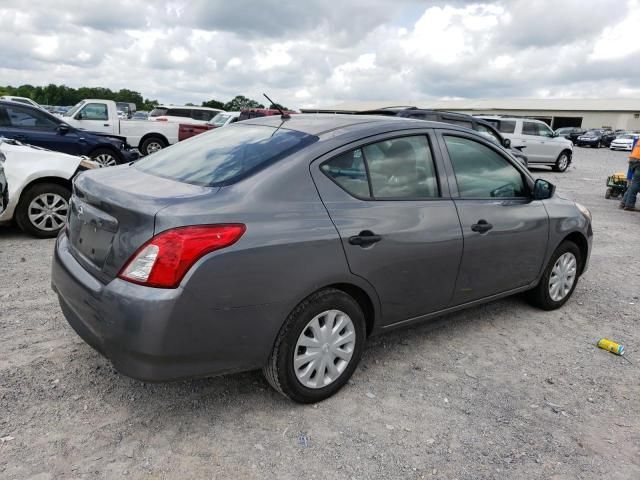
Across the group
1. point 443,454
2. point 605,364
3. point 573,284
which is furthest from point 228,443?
point 573,284

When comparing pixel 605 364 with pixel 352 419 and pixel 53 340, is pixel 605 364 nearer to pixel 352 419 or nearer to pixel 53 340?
pixel 352 419

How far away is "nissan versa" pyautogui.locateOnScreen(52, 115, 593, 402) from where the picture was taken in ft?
7.91

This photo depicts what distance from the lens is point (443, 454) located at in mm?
2637

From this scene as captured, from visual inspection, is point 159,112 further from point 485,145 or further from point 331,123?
point 331,123

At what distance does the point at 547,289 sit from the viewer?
4484mm

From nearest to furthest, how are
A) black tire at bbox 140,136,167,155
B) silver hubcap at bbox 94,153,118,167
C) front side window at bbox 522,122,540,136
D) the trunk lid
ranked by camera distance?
the trunk lid → silver hubcap at bbox 94,153,118,167 → black tire at bbox 140,136,167,155 → front side window at bbox 522,122,540,136

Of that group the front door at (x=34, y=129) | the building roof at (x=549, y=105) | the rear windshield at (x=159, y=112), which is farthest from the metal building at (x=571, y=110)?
the front door at (x=34, y=129)

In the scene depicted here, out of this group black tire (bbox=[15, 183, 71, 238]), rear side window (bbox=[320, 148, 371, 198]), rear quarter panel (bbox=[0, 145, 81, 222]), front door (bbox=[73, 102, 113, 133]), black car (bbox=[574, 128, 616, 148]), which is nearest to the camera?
rear side window (bbox=[320, 148, 371, 198])

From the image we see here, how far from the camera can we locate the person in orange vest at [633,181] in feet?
31.9

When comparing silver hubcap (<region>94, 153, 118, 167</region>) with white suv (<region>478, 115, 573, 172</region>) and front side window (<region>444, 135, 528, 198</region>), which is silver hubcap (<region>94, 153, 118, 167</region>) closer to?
front side window (<region>444, 135, 528, 198</region>)

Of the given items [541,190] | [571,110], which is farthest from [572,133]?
[541,190]

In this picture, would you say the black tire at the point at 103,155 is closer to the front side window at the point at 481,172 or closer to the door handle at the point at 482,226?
the front side window at the point at 481,172

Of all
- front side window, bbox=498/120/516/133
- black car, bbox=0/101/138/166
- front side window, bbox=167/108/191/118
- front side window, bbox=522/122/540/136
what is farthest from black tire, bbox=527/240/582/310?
front side window, bbox=167/108/191/118

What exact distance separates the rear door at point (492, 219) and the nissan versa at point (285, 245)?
0.01 m
